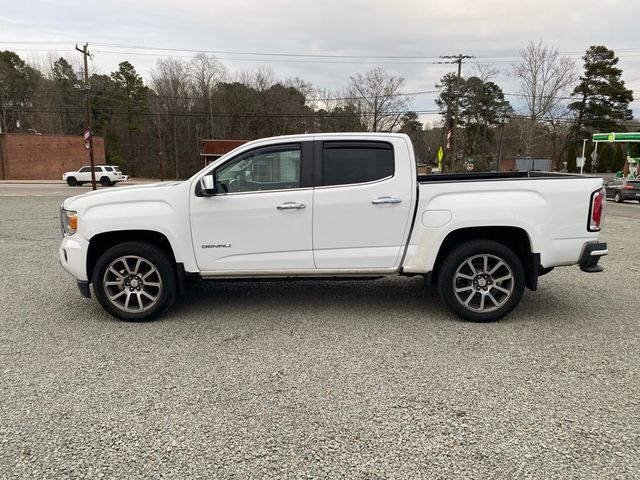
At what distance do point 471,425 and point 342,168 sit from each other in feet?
9.00

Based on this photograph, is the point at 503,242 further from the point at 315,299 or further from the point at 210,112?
the point at 210,112

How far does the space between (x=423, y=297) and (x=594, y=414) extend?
2765 millimetres

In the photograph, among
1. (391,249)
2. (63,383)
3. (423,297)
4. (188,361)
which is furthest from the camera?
(423,297)

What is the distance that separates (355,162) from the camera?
4.76 m

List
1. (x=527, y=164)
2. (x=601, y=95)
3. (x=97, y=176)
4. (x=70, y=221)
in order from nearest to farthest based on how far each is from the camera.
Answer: (x=70, y=221) < (x=97, y=176) < (x=527, y=164) < (x=601, y=95)

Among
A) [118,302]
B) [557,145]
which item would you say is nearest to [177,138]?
[557,145]

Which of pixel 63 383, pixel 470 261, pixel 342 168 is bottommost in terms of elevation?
pixel 63 383

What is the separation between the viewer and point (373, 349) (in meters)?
4.10

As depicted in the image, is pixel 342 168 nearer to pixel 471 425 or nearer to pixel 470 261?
pixel 470 261

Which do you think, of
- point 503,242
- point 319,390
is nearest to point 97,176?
point 503,242

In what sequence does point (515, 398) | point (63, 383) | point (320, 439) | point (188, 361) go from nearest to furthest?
point (320, 439), point (515, 398), point (63, 383), point (188, 361)

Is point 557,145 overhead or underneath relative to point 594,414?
overhead

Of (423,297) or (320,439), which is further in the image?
(423,297)

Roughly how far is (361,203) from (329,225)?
0.39 meters
